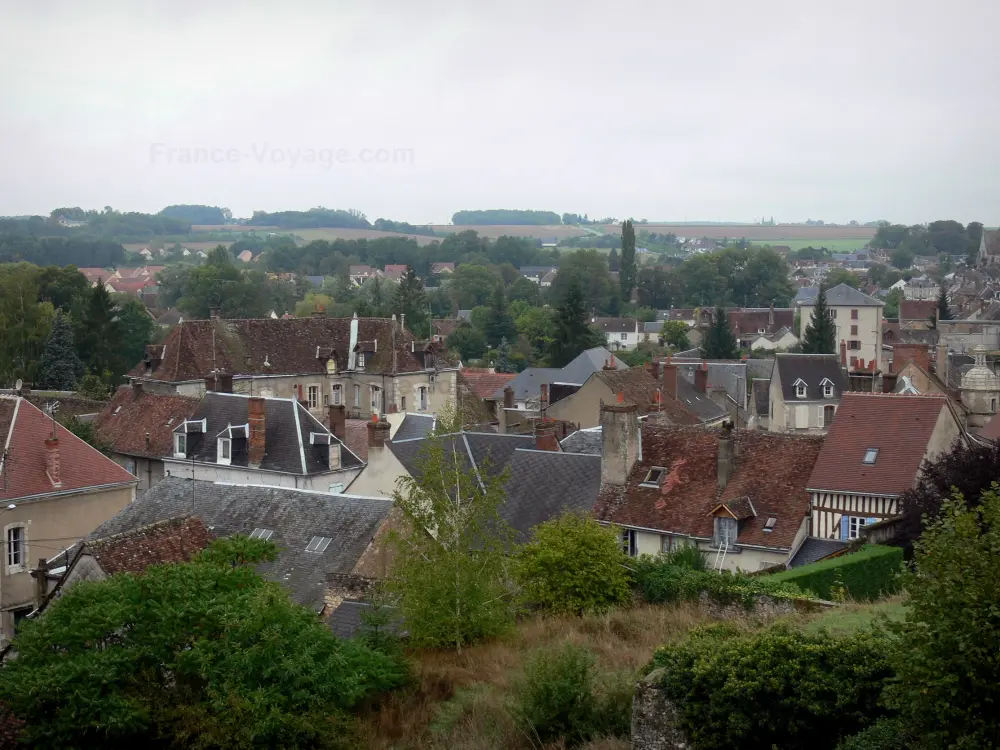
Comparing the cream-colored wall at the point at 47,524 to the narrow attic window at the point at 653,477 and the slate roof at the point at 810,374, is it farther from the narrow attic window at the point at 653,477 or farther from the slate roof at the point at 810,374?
the slate roof at the point at 810,374

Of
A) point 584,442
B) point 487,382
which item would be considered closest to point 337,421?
point 584,442

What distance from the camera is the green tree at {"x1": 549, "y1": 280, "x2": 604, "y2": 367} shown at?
78188 mm

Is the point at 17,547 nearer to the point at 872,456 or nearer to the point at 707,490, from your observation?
the point at 707,490

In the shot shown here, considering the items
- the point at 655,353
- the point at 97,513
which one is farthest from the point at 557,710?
the point at 655,353

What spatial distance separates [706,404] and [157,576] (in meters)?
42.6

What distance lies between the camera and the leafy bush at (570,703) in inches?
562

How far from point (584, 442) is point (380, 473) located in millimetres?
7462

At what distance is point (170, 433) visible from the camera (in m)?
42.8

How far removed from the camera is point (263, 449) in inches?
1516

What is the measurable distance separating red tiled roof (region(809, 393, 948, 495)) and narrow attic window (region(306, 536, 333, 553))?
12121 millimetres

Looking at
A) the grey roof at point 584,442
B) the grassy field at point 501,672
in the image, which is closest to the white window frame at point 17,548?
the grey roof at point 584,442

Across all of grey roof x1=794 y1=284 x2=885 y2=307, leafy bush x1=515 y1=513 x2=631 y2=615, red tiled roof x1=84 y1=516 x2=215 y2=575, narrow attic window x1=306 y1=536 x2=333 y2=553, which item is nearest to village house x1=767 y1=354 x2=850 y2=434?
grey roof x1=794 y1=284 x2=885 y2=307

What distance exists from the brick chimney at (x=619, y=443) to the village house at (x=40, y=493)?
13759mm

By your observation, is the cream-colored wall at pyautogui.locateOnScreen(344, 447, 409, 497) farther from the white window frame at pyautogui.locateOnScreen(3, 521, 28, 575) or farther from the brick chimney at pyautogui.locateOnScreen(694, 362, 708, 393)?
the brick chimney at pyautogui.locateOnScreen(694, 362, 708, 393)
